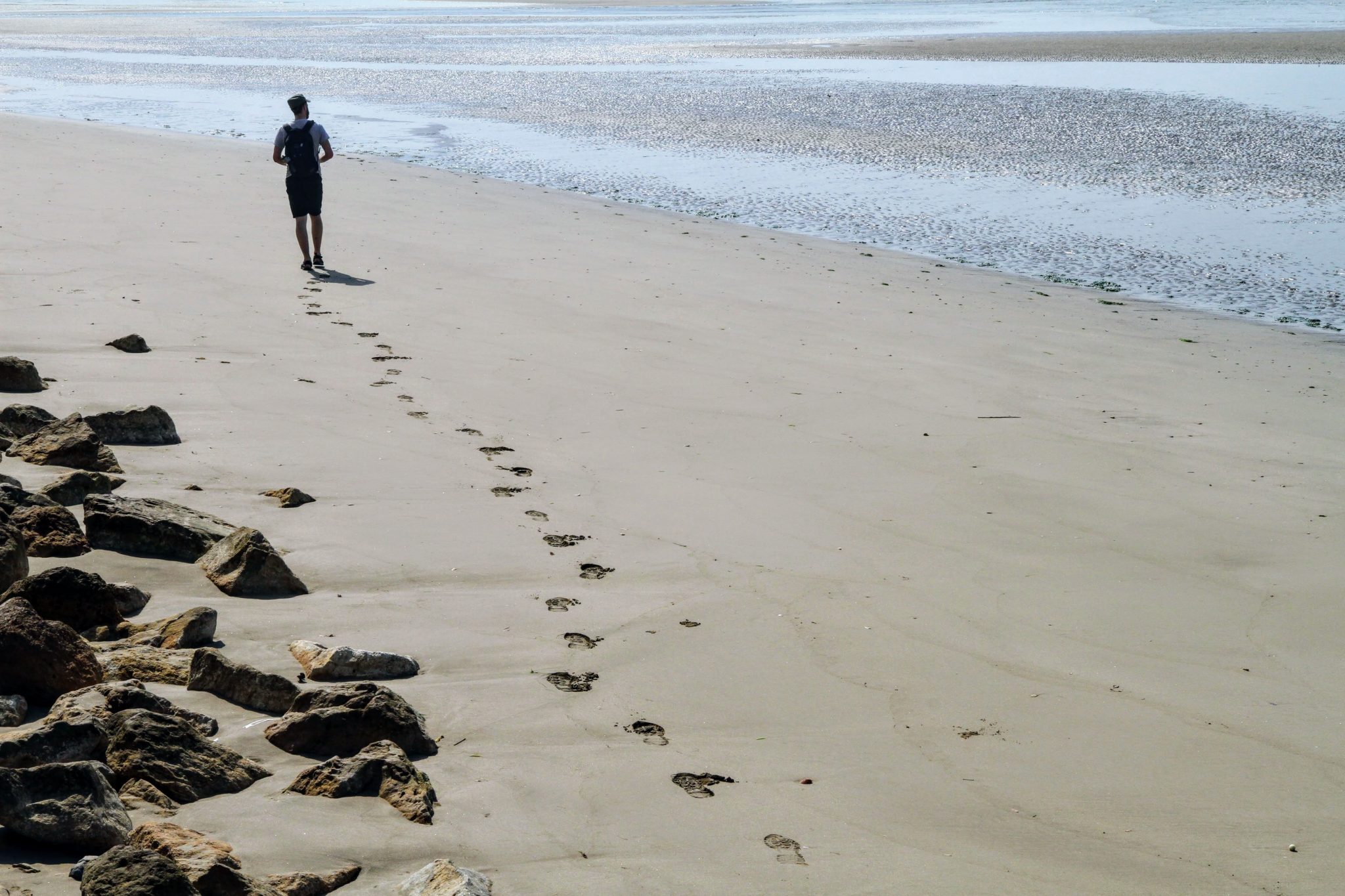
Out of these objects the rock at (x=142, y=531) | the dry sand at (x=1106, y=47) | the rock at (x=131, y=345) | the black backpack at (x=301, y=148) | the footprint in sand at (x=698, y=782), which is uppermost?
the dry sand at (x=1106, y=47)

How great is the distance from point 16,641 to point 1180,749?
124 inches

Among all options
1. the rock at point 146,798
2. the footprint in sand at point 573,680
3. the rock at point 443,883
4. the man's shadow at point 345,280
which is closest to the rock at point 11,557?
the rock at point 146,798


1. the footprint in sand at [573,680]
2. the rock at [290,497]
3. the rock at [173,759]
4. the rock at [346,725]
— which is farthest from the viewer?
the rock at [290,497]

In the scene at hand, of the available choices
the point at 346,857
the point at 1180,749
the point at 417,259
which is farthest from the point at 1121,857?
the point at 417,259

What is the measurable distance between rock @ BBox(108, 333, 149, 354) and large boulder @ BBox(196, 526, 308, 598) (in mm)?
3214

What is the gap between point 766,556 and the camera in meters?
5.06

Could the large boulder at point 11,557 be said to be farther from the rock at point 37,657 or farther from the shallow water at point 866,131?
the shallow water at point 866,131

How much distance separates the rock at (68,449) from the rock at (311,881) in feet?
9.66

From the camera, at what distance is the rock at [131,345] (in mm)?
7129

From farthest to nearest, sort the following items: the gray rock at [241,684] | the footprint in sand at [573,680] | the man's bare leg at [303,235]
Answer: the man's bare leg at [303,235] < the footprint in sand at [573,680] < the gray rock at [241,684]

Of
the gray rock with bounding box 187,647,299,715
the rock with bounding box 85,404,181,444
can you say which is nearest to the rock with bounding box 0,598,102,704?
the gray rock with bounding box 187,647,299,715

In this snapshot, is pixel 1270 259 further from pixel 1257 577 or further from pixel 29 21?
pixel 29 21

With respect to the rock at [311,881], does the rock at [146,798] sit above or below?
above

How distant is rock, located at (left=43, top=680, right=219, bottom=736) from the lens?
3.12 meters
